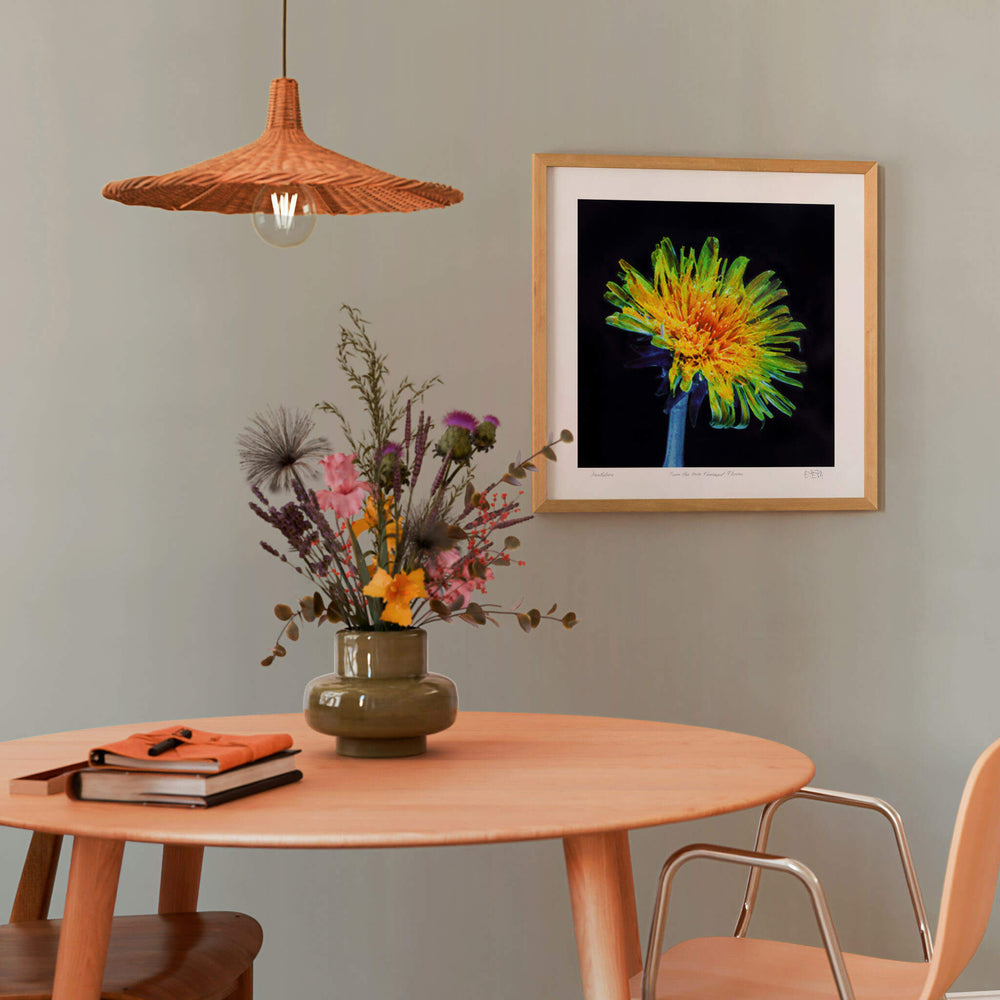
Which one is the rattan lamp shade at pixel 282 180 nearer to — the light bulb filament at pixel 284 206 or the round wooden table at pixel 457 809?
the light bulb filament at pixel 284 206

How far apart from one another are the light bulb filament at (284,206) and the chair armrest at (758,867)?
1.07m

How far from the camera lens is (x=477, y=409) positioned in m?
2.61

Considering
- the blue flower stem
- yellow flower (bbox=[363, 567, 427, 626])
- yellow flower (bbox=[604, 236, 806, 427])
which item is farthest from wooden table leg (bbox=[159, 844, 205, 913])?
yellow flower (bbox=[604, 236, 806, 427])

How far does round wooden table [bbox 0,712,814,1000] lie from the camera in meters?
1.29

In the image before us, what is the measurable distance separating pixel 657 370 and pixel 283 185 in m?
1.18

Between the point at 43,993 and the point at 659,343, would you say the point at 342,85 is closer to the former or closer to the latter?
the point at 659,343

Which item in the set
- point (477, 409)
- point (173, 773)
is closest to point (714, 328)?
point (477, 409)

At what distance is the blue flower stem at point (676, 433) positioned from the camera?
2.66 metres

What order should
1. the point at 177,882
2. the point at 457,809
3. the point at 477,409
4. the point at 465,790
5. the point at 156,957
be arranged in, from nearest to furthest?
the point at 457,809, the point at 465,790, the point at 156,957, the point at 177,882, the point at 477,409

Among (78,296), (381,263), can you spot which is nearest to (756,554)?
(381,263)

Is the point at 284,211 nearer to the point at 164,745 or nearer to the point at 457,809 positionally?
A: the point at 164,745

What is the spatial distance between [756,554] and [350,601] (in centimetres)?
127

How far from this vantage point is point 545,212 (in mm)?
2604

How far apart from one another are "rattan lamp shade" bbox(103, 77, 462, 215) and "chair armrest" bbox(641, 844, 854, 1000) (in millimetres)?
974
